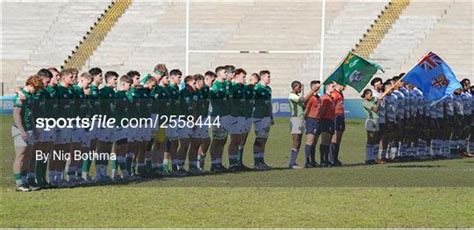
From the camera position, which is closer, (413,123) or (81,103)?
(81,103)

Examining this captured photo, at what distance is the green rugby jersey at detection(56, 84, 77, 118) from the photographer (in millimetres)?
18281

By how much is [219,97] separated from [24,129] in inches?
196

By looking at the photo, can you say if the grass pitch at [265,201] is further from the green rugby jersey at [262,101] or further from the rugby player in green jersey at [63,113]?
the green rugby jersey at [262,101]

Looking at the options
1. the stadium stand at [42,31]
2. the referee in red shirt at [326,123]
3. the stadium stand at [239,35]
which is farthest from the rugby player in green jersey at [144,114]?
the stadium stand at [42,31]

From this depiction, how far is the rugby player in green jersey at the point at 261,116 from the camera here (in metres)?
22.3

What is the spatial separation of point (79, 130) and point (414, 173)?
20.1 ft

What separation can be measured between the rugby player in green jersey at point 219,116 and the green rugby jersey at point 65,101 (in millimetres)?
3599

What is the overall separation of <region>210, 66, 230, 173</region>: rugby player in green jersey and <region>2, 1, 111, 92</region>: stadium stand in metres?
26.8

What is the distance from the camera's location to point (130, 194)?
17.4m

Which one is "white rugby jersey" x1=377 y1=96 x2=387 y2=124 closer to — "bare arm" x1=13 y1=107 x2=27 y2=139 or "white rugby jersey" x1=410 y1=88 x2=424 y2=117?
"white rugby jersey" x1=410 y1=88 x2=424 y2=117

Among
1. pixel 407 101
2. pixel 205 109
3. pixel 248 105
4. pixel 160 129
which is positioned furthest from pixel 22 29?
pixel 160 129

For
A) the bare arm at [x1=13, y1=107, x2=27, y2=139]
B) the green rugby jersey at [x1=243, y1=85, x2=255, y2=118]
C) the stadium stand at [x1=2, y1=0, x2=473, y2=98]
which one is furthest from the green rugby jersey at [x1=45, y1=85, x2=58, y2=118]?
the stadium stand at [x1=2, y1=0, x2=473, y2=98]

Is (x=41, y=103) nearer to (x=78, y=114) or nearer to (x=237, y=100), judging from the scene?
(x=78, y=114)

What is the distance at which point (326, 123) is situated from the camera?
23656mm
